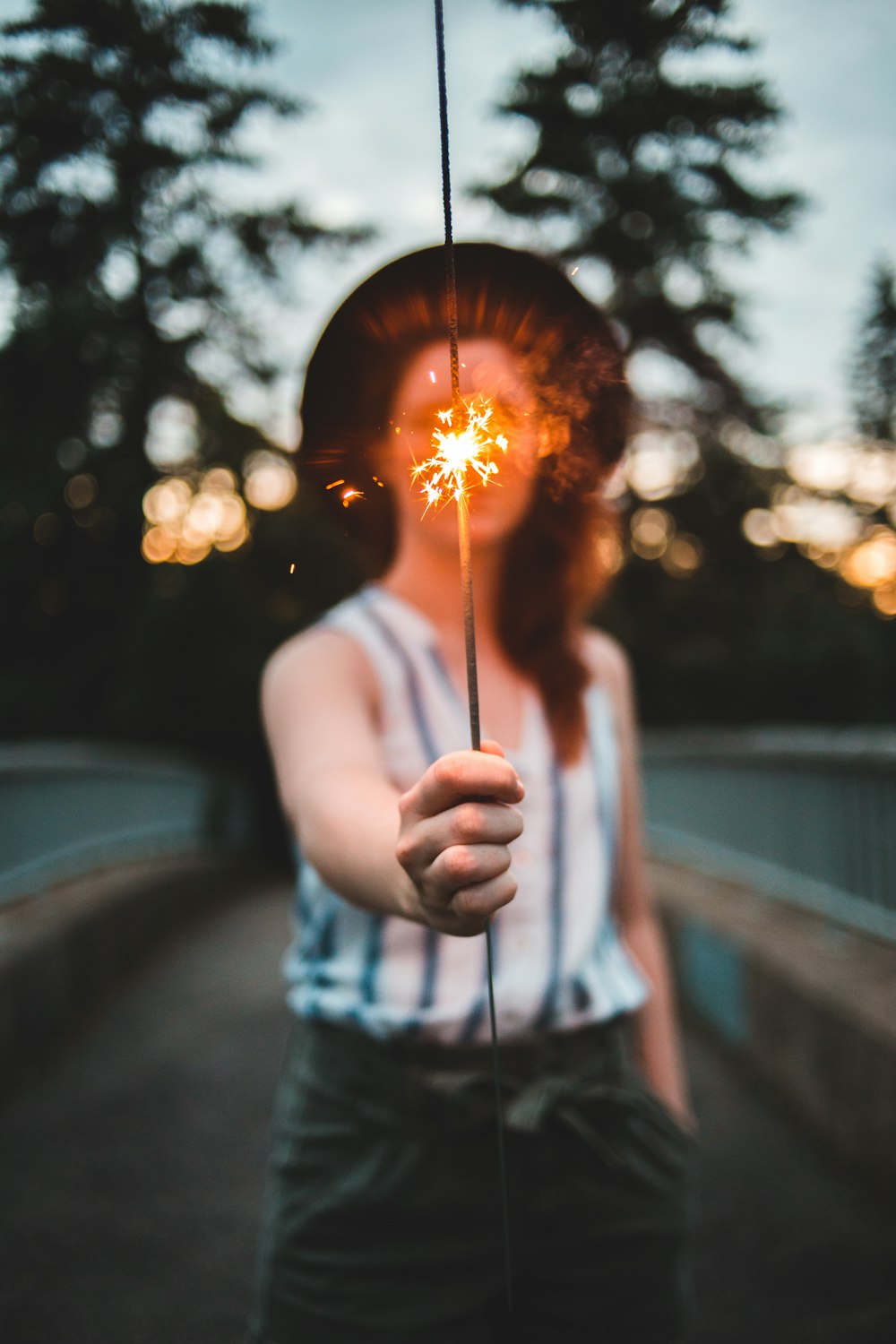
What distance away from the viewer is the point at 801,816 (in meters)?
4.97

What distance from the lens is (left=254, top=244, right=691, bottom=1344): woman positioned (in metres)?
1.13

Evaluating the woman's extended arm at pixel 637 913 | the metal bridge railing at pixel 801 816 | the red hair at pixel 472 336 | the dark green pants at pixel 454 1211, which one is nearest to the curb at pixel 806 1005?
the metal bridge railing at pixel 801 816

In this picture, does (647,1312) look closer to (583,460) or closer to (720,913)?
(583,460)

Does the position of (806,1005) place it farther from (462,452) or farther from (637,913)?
(462,452)

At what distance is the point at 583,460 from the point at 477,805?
1.65 feet

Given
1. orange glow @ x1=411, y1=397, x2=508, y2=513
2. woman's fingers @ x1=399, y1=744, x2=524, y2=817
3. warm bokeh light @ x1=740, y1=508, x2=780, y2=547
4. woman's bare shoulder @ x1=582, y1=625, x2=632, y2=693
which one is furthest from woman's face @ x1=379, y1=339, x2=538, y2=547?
warm bokeh light @ x1=740, y1=508, x2=780, y2=547

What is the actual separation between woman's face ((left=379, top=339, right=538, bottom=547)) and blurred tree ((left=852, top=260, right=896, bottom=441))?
4.85 ft

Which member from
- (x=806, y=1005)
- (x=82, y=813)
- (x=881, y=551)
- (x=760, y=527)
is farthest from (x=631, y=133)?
(x=760, y=527)

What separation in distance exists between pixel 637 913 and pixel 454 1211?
657mm

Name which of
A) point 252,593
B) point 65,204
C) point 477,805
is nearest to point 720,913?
point 65,204

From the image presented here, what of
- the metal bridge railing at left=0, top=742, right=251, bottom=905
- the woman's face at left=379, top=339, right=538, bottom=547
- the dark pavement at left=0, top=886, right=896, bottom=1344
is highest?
the woman's face at left=379, top=339, right=538, bottom=547

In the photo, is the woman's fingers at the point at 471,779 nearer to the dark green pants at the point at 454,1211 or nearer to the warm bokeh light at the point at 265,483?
the dark green pants at the point at 454,1211

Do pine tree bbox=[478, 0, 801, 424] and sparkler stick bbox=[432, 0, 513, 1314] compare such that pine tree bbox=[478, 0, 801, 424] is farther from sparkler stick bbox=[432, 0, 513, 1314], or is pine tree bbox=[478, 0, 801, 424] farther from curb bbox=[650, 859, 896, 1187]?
curb bbox=[650, 859, 896, 1187]

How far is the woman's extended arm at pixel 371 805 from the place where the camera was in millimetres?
720
